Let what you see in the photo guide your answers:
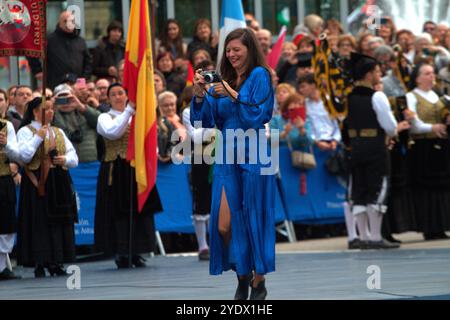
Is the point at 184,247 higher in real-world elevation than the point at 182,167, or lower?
lower

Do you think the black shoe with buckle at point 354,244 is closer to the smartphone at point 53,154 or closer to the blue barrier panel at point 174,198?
the blue barrier panel at point 174,198

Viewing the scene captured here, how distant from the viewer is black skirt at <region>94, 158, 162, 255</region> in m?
15.2

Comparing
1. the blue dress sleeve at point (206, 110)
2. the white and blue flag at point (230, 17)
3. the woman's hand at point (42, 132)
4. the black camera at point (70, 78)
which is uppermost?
the white and blue flag at point (230, 17)

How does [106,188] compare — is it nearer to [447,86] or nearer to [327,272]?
[327,272]

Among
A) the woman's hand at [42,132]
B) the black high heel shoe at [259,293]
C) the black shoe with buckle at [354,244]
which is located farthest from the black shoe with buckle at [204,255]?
the black high heel shoe at [259,293]

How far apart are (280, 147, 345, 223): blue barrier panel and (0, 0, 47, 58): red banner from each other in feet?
17.0

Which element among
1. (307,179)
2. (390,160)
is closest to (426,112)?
(390,160)

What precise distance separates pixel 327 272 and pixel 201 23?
7600mm

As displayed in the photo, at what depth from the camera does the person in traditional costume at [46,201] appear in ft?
47.2

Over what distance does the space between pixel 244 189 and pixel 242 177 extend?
10 centimetres

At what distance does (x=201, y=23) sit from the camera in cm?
1992

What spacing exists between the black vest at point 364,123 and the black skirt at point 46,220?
374 centimetres

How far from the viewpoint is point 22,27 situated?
14359 millimetres

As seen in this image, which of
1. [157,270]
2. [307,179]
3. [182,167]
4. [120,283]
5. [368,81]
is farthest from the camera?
[307,179]
